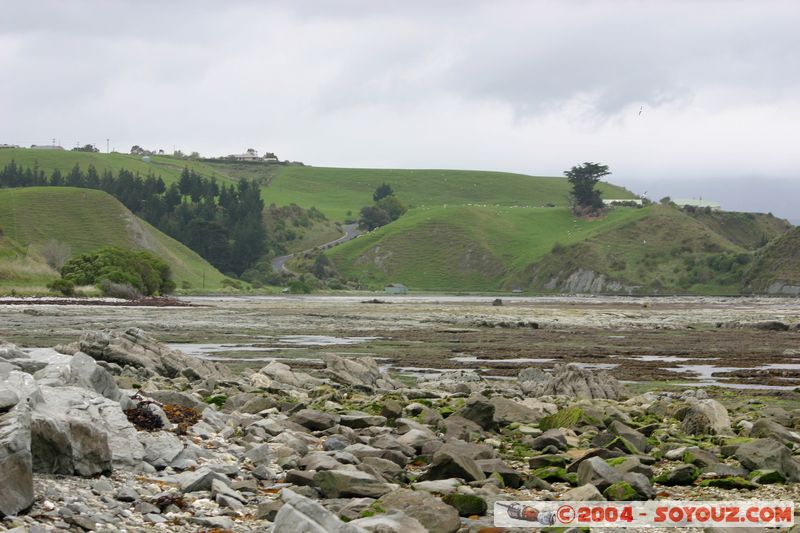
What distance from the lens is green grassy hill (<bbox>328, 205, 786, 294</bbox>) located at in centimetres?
14950

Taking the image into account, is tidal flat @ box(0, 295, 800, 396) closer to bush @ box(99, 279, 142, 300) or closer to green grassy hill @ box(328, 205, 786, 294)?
bush @ box(99, 279, 142, 300)

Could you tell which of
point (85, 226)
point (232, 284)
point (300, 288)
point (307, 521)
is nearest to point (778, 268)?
point (300, 288)

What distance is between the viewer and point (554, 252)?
6471 inches

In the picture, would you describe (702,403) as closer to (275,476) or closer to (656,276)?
(275,476)

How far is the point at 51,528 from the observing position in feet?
31.7

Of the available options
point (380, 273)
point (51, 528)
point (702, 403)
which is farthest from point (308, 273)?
point (51, 528)

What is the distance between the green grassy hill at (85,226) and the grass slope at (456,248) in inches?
1499

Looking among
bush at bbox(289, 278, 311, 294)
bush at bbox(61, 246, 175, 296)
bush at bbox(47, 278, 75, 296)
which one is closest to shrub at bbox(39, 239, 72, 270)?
bush at bbox(61, 246, 175, 296)

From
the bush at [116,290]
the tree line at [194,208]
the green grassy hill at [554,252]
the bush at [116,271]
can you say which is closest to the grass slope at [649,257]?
the green grassy hill at [554,252]

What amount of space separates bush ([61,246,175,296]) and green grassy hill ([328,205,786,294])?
68748 mm

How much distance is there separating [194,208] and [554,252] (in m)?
60.4

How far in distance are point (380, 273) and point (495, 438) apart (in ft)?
492

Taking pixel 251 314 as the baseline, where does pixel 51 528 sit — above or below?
above

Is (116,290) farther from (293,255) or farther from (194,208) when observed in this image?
(293,255)
